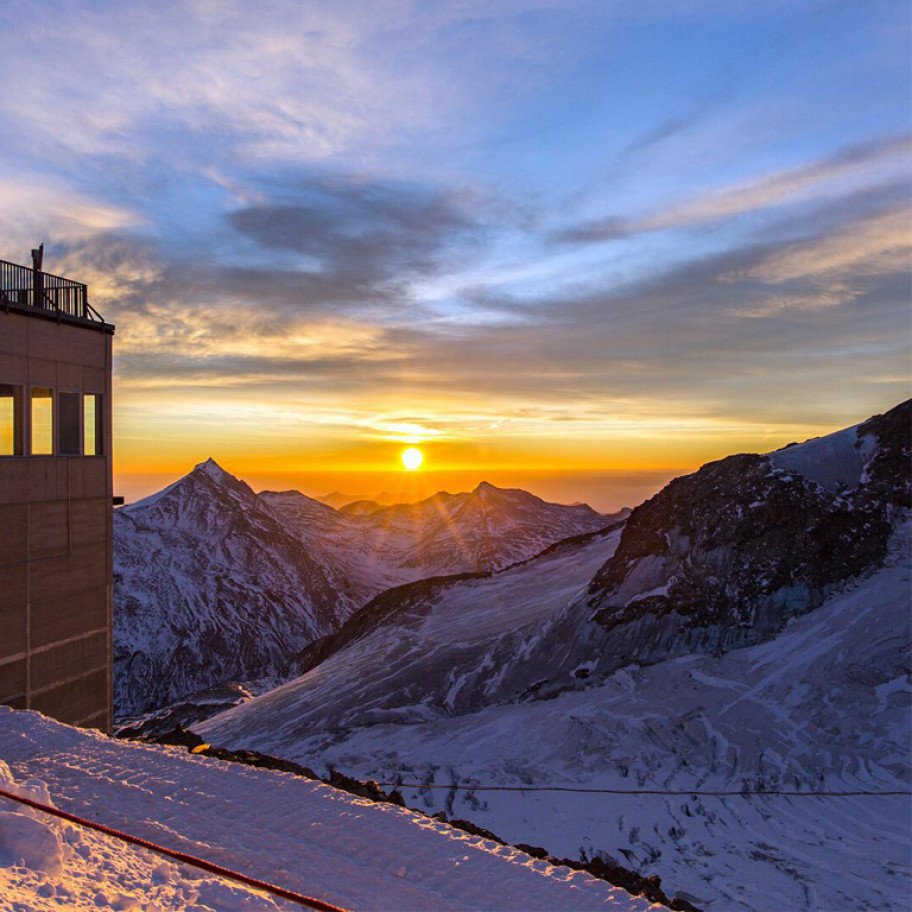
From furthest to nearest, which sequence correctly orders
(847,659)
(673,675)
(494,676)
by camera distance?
(494,676) → (673,675) → (847,659)

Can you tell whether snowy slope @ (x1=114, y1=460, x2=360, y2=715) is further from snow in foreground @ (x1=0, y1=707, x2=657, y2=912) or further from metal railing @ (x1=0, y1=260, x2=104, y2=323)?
snow in foreground @ (x1=0, y1=707, x2=657, y2=912)

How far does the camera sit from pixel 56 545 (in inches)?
754

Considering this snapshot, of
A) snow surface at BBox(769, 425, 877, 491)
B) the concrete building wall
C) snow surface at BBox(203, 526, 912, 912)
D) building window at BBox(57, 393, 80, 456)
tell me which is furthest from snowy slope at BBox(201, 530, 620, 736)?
building window at BBox(57, 393, 80, 456)

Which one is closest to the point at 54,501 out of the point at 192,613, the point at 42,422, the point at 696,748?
the point at 42,422

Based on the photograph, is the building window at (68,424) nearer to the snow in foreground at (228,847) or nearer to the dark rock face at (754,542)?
the snow in foreground at (228,847)

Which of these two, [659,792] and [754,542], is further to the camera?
[754,542]

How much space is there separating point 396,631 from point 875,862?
126 ft

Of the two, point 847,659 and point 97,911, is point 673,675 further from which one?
point 97,911

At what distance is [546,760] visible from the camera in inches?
1117

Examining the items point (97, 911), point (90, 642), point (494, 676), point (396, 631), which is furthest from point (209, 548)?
point (97, 911)

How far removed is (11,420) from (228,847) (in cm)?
1377

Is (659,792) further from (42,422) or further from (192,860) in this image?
(42,422)

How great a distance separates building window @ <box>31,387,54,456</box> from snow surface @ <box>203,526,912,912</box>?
16.5 metres

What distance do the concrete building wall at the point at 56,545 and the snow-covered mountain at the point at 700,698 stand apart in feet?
39.5
